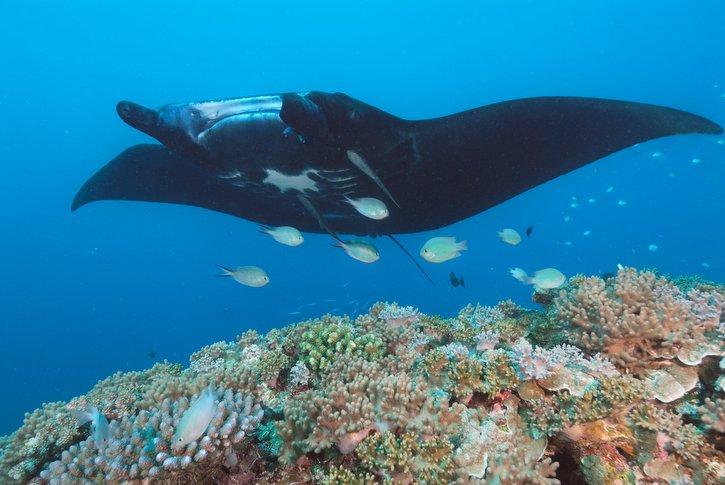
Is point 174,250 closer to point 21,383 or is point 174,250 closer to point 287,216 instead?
point 21,383

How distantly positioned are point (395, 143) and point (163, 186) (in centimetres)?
374

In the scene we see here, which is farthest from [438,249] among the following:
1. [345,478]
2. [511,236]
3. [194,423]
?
[194,423]

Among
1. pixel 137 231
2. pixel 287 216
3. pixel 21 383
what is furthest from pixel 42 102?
pixel 287 216

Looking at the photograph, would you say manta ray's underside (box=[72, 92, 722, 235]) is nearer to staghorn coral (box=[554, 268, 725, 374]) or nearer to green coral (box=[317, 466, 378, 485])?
staghorn coral (box=[554, 268, 725, 374])

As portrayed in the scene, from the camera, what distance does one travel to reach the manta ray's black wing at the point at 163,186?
17.3 ft

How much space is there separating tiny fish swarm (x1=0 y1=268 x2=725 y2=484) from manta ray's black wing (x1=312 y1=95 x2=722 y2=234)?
4.44 feet

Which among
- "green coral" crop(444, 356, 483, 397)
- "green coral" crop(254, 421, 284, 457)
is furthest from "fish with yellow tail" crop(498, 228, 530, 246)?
"green coral" crop(254, 421, 284, 457)

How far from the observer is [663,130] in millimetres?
3379

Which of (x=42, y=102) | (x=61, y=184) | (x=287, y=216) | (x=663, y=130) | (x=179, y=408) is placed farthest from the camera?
(x=61, y=184)

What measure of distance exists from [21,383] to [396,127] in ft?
262

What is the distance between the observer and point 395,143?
381 centimetres

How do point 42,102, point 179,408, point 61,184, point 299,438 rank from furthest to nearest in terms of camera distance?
point 61,184
point 42,102
point 179,408
point 299,438

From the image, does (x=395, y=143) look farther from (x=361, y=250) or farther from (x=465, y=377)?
(x=465, y=377)

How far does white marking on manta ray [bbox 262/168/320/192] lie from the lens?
391cm
